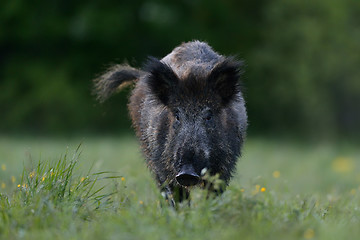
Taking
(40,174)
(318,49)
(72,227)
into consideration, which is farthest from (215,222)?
(318,49)

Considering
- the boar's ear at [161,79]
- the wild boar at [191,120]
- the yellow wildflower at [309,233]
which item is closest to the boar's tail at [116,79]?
the wild boar at [191,120]

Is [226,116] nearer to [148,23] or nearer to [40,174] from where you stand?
[40,174]

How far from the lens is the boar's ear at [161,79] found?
6.13 meters

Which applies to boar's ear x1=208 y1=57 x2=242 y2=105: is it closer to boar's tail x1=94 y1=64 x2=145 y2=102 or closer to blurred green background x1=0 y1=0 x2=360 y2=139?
boar's tail x1=94 y1=64 x2=145 y2=102

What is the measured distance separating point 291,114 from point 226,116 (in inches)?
678

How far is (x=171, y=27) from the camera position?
71.8ft

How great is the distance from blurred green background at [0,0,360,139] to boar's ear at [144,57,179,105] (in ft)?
47.9

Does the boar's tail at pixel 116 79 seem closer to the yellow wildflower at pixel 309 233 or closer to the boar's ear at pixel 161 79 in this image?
the boar's ear at pixel 161 79

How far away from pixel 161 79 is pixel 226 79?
0.64 m

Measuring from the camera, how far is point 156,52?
21.9 m

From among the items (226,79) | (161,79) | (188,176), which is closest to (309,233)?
(188,176)

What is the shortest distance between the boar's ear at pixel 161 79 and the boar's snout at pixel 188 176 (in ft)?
3.76

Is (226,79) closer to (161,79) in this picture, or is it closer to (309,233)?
(161,79)

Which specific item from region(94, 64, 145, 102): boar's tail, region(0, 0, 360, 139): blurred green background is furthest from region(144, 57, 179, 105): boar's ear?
region(0, 0, 360, 139): blurred green background
